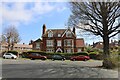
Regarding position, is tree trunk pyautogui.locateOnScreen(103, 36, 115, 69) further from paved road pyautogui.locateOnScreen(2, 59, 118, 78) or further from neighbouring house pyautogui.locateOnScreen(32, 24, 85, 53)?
neighbouring house pyautogui.locateOnScreen(32, 24, 85, 53)

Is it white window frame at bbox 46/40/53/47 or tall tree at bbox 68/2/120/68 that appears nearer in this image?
tall tree at bbox 68/2/120/68

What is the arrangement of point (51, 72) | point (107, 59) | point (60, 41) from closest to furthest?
point (51, 72) → point (107, 59) → point (60, 41)

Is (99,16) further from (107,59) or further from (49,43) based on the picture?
(49,43)

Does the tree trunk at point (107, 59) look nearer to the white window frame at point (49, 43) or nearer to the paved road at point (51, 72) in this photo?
the paved road at point (51, 72)

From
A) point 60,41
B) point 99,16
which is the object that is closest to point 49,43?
point 60,41

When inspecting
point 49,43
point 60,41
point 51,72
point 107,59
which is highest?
point 60,41

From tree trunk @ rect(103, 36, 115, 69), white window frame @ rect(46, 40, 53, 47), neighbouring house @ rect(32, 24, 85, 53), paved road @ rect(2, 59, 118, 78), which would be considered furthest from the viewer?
white window frame @ rect(46, 40, 53, 47)

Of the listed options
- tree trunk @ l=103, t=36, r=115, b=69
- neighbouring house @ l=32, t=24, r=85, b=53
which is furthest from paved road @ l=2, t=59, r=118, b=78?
neighbouring house @ l=32, t=24, r=85, b=53

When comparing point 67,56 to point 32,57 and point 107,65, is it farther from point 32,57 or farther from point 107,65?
point 107,65

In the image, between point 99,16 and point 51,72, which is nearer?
point 51,72

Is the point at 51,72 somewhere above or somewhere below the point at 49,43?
below

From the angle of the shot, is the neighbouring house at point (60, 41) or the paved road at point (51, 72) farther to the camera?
the neighbouring house at point (60, 41)

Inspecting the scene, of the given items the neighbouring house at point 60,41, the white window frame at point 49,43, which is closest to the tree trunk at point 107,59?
the neighbouring house at point 60,41

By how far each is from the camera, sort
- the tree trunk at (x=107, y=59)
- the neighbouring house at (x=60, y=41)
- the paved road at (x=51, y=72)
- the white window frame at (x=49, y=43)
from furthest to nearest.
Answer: the white window frame at (x=49, y=43) < the neighbouring house at (x=60, y=41) < the tree trunk at (x=107, y=59) < the paved road at (x=51, y=72)
